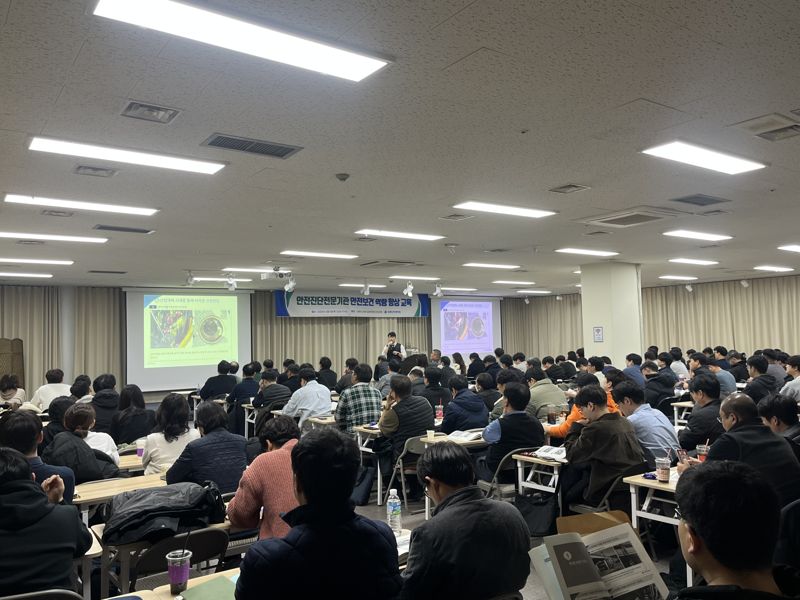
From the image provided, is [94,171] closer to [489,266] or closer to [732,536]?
[732,536]

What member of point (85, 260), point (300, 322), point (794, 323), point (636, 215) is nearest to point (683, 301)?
point (794, 323)

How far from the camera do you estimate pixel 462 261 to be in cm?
1014

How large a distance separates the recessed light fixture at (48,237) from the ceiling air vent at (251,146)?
13.2 ft

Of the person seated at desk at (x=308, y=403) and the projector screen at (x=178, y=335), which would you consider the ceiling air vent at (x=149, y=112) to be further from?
the projector screen at (x=178, y=335)

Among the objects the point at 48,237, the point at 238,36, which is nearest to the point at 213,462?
the point at 238,36

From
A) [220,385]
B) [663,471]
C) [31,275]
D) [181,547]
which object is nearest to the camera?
[181,547]

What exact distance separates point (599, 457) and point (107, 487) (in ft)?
11.1

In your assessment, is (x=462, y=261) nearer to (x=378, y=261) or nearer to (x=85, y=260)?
(x=378, y=261)

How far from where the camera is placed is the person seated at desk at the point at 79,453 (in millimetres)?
4219

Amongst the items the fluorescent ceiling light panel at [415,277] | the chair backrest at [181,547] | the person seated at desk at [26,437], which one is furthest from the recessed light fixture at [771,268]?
the person seated at desk at [26,437]

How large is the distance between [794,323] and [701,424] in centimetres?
1200

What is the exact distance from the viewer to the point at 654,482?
3949 millimetres

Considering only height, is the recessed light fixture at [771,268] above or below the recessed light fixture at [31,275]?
below

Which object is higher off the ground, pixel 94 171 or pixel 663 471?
pixel 94 171
